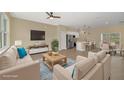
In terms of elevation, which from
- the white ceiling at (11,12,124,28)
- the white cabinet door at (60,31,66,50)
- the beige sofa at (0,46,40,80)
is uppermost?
the white ceiling at (11,12,124,28)

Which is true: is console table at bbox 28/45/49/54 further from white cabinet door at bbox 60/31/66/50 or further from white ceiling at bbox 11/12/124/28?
white cabinet door at bbox 60/31/66/50

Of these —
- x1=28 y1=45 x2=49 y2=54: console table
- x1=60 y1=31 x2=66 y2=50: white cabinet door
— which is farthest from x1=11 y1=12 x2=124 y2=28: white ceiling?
x1=60 y1=31 x2=66 y2=50: white cabinet door

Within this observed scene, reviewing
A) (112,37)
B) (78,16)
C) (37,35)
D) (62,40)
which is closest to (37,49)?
(37,35)

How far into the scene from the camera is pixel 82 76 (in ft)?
4.83

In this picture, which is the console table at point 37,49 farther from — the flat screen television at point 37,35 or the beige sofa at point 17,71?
the beige sofa at point 17,71

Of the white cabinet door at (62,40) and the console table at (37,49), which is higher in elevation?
the white cabinet door at (62,40)

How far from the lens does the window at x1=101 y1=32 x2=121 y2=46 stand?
8.12 m

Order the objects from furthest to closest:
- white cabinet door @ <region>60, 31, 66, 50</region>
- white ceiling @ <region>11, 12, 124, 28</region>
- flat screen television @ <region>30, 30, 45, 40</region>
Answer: white cabinet door @ <region>60, 31, 66, 50</region> < flat screen television @ <region>30, 30, 45, 40</region> < white ceiling @ <region>11, 12, 124, 28</region>

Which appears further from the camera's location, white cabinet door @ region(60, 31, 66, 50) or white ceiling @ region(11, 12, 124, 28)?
white cabinet door @ region(60, 31, 66, 50)

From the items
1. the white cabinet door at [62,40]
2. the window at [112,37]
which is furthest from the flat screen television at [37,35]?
the window at [112,37]

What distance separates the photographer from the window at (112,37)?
812 centimetres
